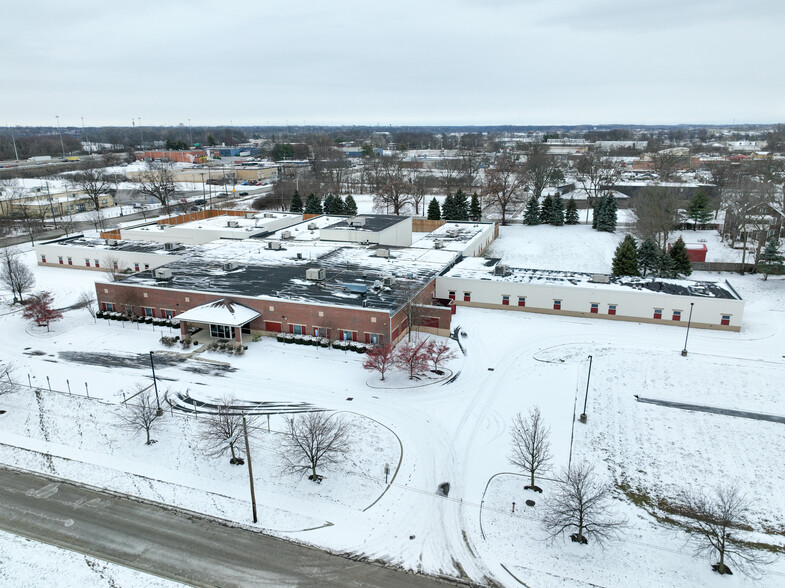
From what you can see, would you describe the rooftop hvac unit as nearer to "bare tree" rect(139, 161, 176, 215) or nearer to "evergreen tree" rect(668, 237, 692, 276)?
"evergreen tree" rect(668, 237, 692, 276)

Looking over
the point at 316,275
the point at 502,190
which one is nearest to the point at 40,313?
the point at 316,275

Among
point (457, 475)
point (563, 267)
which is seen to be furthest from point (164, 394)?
point (563, 267)

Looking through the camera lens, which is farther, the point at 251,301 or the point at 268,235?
the point at 268,235

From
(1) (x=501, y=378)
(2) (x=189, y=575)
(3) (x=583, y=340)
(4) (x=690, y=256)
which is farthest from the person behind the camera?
(4) (x=690, y=256)

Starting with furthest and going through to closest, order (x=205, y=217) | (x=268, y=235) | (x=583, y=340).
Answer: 1. (x=205, y=217)
2. (x=268, y=235)
3. (x=583, y=340)

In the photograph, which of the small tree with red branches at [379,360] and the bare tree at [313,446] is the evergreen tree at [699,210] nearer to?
the small tree with red branches at [379,360]

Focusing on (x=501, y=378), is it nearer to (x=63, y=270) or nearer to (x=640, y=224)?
(x=640, y=224)
